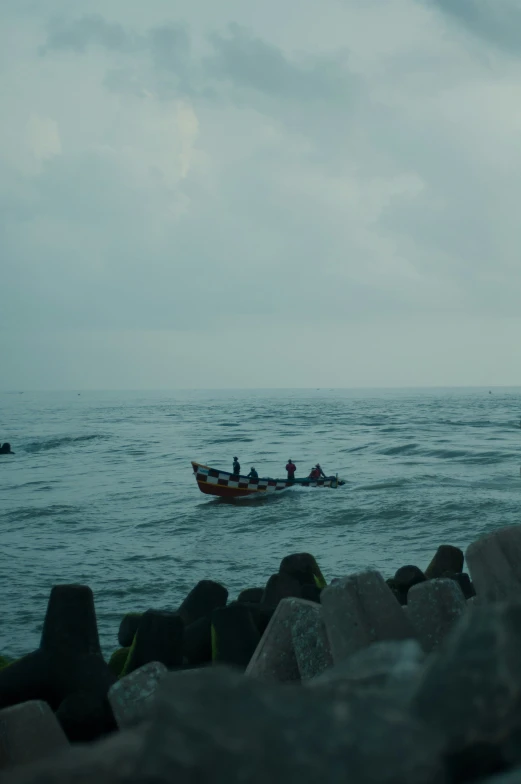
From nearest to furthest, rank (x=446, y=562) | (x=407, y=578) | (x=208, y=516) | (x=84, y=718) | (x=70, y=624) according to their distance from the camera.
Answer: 1. (x=84, y=718)
2. (x=70, y=624)
3. (x=407, y=578)
4. (x=446, y=562)
5. (x=208, y=516)

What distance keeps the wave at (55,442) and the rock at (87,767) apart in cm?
5211

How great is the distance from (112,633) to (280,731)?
10556 mm

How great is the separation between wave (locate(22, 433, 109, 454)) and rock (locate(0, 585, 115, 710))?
47.3 meters

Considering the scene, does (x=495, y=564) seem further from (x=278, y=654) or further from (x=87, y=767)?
(x=87, y=767)

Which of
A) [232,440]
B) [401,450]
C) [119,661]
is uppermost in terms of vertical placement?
[119,661]

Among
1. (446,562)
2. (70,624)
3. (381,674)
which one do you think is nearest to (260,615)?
(70,624)

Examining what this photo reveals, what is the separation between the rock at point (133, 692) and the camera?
16.1ft

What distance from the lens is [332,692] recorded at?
1722 millimetres

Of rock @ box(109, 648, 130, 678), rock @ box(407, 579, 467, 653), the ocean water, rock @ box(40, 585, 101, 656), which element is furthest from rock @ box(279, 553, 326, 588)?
rock @ box(407, 579, 467, 653)

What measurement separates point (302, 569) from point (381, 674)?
25.9 feet

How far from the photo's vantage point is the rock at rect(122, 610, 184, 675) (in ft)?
21.7

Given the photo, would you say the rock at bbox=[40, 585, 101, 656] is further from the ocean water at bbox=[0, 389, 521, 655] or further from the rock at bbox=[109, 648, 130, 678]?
the ocean water at bbox=[0, 389, 521, 655]

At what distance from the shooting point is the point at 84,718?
5312mm

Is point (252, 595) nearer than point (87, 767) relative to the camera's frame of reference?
No
